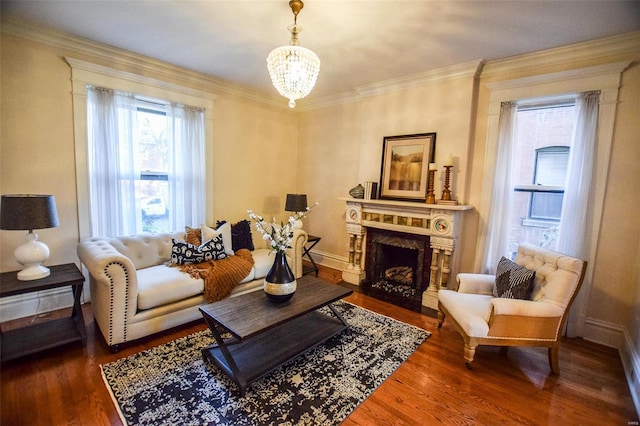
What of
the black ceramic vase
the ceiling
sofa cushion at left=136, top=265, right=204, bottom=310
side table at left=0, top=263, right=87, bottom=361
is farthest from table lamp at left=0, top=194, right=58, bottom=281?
the black ceramic vase

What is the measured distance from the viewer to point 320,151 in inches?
189

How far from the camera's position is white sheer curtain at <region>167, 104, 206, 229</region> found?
358cm

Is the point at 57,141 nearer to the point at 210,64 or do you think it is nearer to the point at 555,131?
the point at 210,64

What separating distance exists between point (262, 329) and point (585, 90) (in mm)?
3563

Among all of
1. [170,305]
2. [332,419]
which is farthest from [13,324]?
[332,419]

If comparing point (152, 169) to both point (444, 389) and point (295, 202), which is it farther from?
point (444, 389)

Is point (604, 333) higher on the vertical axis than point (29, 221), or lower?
lower

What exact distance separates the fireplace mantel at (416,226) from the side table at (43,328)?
3.01 metres

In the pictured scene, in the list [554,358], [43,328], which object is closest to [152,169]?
[43,328]

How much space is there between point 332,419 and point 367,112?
11.9ft

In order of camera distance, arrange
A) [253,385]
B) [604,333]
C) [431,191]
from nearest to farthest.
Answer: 1. [253,385]
2. [604,333]
3. [431,191]

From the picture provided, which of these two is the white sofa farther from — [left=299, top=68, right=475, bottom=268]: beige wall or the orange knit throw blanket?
[left=299, top=68, right=475, bottom=268]: beige wall

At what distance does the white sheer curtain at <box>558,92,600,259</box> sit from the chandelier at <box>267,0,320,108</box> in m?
2.58

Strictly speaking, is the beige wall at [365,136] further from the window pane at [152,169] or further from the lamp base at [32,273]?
the lamp base at [32,273]
